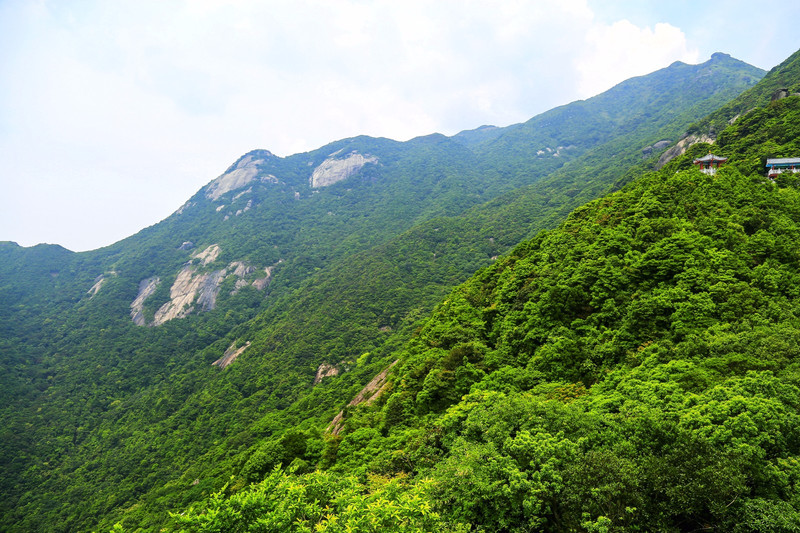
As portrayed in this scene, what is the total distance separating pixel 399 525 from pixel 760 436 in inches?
430

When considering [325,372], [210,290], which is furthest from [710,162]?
[210,290]

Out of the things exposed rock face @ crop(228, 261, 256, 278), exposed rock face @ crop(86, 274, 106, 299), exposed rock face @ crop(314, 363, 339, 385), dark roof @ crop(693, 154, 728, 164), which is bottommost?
exposed rock face @ crop(314, 363, 339, 385)

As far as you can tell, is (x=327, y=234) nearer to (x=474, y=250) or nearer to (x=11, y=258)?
(x=474, y=250)

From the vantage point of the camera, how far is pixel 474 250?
339 feet

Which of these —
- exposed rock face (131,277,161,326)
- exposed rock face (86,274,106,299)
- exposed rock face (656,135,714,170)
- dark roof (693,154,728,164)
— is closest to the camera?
dark roof (693,154,728,164)

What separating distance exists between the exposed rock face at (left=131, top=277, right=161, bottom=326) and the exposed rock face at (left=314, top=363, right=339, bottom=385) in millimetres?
84469

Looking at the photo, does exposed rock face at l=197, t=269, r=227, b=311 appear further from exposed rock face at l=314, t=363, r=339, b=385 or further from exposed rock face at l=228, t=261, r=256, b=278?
exposed rock face at l=314, t=363, r=339, b=385

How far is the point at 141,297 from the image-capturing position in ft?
445

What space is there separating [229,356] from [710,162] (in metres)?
104

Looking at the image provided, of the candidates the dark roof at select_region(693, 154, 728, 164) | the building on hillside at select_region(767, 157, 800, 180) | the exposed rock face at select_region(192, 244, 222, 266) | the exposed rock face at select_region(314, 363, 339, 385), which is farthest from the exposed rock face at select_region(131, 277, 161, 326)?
the building on hillside at select_region(767, 157, 800, 180)

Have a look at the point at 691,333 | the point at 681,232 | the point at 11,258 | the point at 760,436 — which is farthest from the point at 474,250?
the point at 11,258

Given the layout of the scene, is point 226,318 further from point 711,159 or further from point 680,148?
point 680,148

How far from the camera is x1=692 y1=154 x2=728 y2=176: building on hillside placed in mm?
41188

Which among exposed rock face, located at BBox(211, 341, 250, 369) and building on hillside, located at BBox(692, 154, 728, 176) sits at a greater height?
building on hillside, located at BBox(692, 154, 728, 176)
